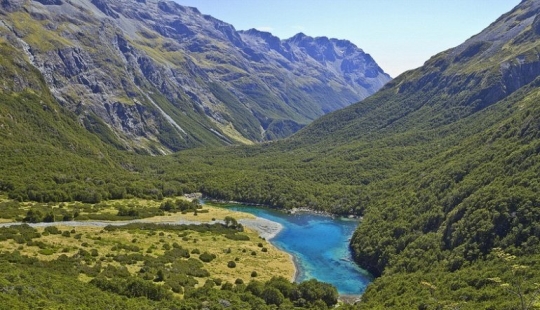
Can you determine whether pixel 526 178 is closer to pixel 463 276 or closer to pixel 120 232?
pixel 463 276

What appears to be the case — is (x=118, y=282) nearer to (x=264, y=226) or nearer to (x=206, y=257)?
(x=206, y=257)

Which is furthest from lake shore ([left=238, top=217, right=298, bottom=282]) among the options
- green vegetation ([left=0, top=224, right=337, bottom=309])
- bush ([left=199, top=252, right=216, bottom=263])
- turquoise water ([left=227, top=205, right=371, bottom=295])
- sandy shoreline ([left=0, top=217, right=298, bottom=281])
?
green vegetation ([left=0, top=224, right=337, bottom=309])

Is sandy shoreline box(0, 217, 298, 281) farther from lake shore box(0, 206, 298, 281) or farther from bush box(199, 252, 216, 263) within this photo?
Result: bush box(199, 252, 216, 263)

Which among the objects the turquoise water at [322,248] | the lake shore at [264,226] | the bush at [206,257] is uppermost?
the bush at [206,257]

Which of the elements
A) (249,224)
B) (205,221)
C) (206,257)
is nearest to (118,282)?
(206,257)

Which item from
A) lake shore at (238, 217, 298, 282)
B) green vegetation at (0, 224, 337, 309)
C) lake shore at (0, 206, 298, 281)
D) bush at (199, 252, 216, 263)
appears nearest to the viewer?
green vegetation at (0, 224, 337, 309)

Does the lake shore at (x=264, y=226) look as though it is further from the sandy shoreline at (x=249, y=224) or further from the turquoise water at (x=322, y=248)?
the turquoise water at (x=322, y=248)

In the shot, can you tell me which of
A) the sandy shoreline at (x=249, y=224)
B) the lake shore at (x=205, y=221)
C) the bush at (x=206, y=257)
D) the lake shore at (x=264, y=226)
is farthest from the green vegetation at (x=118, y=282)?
the lake shore at (x=264, y=226)

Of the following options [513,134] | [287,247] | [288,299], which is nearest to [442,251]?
[288,299]
